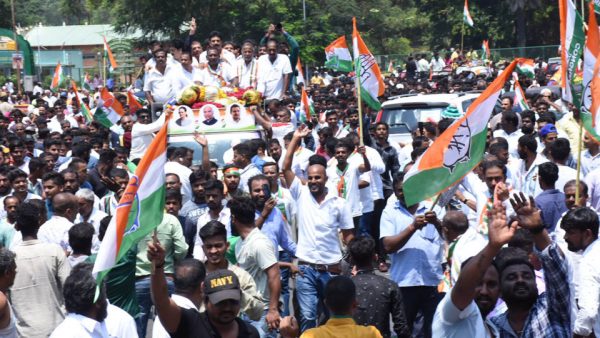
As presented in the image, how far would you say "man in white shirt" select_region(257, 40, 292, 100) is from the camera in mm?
16625

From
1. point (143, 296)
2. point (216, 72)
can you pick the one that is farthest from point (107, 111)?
point (143, 296)

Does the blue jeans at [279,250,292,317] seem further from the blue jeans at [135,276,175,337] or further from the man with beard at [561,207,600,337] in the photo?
the man with beard at [561,207,600,337]

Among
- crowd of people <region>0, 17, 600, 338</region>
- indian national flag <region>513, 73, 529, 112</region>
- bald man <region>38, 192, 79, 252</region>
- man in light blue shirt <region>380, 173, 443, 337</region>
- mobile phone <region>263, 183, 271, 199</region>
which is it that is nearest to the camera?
crowd of people <region>0, 17, 600, 338</region>

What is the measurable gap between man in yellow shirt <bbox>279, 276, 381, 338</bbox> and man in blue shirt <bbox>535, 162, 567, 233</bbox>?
3.50 m

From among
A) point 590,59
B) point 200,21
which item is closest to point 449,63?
point 200,21

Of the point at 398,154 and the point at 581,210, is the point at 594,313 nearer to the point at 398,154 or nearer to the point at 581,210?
the point at 581,210

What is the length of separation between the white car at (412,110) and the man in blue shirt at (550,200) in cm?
743

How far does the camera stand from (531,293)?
5.72 metres

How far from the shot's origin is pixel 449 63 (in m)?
42.4

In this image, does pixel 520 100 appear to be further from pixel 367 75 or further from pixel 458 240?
pixel 458 240

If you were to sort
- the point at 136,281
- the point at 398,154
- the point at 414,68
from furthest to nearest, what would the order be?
1. the point at 414,68
2. the point at 398,154
3. the point at 136,281

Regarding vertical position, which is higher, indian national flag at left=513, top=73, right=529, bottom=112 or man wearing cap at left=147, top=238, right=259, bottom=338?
indian national flag at left=513, top=73, right=529, bottom=112

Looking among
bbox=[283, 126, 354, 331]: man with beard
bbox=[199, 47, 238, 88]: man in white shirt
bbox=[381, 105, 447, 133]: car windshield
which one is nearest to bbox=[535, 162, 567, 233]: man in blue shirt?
bbox=[283, 126, 354, 331]: man with beard

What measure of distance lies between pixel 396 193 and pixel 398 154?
524 cm
